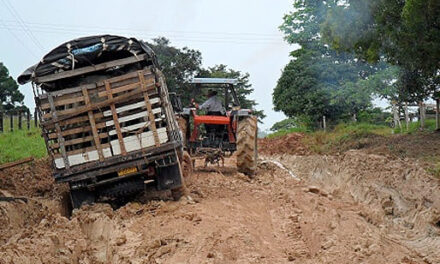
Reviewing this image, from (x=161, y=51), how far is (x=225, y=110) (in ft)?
92.5

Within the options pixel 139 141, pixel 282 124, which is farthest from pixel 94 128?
pixel 282 124

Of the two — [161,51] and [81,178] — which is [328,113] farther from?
[81,178]

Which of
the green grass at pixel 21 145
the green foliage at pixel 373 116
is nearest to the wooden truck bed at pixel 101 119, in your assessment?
the green grass at pixel 21 145

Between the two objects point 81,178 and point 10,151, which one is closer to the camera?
point 81,178

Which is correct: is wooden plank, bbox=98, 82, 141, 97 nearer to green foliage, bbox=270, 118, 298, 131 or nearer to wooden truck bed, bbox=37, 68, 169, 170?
wooden truck bed, bbox=37, 68, 169, 170

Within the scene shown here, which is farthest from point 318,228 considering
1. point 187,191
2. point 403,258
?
point 187,191

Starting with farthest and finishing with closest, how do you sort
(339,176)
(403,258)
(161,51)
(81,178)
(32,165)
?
1. (161,51)
2. (32,165)
3. (339,176)
4. (81,178)
5. (403,258)

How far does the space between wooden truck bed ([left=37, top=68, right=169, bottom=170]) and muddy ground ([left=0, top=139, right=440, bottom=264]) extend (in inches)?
37.4

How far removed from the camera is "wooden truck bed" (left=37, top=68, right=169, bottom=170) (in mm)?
9016

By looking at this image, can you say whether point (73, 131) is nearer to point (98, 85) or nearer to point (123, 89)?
point (98, 85)

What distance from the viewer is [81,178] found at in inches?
354

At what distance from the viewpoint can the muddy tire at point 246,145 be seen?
42.4 feet


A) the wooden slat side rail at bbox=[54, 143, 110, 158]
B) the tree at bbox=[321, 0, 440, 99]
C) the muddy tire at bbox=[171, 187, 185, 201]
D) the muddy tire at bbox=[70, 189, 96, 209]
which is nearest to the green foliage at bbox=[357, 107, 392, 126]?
the tree at bbox=[321, 0, 440, 99]

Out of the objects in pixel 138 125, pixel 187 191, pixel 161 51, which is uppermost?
pixel 161 51
